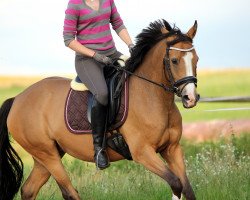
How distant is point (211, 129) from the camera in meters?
14.8

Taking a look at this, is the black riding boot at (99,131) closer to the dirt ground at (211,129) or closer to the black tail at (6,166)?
the black tail at (6,166)

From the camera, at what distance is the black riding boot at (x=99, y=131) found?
7491mm

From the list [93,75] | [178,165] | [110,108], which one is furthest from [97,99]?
[178,165]

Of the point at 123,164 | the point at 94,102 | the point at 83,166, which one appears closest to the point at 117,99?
the point at 94,102

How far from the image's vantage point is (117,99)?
294 inches

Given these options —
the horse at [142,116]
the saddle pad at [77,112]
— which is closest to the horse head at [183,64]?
the horse at [142,116]

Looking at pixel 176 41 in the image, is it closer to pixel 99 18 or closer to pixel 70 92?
pixel 99 18

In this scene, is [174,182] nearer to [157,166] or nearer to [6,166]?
[157,166]

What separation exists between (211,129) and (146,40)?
7.71 meters

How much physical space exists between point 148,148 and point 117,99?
667 millimetres

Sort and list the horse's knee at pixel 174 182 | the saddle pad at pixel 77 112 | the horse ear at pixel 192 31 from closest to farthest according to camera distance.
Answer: the horse's knee at pixel 174 182 → the horse ear at pixel 192 31 → the saddle pad at pixel 77 112

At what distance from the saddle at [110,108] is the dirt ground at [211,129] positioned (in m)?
6.77

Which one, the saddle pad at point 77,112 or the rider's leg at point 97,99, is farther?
the saddle pad at point 77,112

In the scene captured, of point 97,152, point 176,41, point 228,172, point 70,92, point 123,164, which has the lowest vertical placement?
point 123,164
